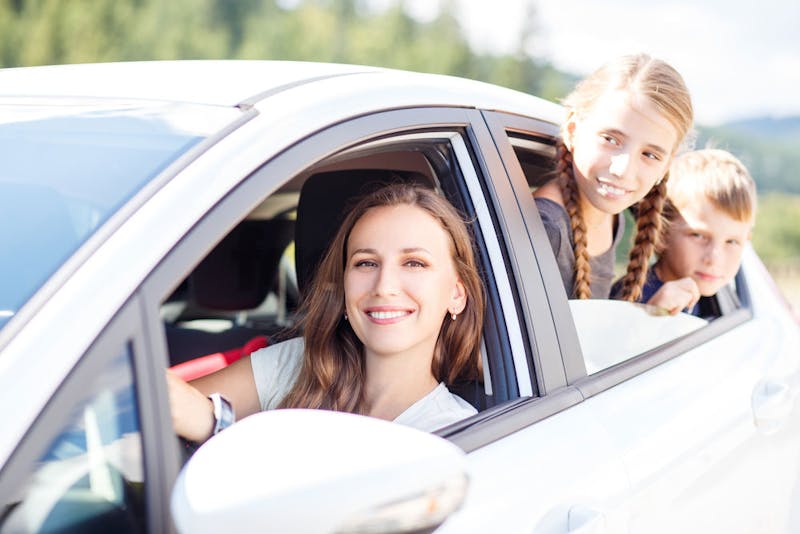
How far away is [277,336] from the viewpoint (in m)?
2.29

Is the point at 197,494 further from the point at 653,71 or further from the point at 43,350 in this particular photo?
the point at 653,71

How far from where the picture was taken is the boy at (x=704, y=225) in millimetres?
2766

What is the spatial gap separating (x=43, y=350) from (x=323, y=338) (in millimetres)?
1028

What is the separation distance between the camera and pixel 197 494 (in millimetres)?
998

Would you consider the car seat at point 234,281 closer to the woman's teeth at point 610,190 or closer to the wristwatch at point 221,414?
the woman's teeth at point 610,190

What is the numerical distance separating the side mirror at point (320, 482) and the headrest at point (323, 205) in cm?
120

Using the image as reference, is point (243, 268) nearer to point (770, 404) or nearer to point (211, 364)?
point (211, 364)

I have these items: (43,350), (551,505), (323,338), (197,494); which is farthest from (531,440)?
(43,350)

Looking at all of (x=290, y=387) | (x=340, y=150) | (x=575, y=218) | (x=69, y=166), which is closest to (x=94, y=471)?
(x=69, y=166)

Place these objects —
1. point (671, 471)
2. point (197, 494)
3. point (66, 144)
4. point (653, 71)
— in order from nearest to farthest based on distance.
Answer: point (197, 494) < point (66, 144) < point (671, 471) < point (653, 71)

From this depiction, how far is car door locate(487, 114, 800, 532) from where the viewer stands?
71.3 inches

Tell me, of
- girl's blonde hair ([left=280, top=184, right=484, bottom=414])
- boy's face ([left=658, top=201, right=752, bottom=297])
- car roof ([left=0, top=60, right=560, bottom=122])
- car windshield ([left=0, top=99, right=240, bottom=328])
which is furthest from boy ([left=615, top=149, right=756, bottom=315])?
car windshield ([left=0, top=99, right=240, bottom=328])

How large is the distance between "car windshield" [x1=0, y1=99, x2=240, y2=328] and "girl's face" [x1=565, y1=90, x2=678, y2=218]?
1176 mm

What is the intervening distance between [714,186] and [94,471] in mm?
2199
